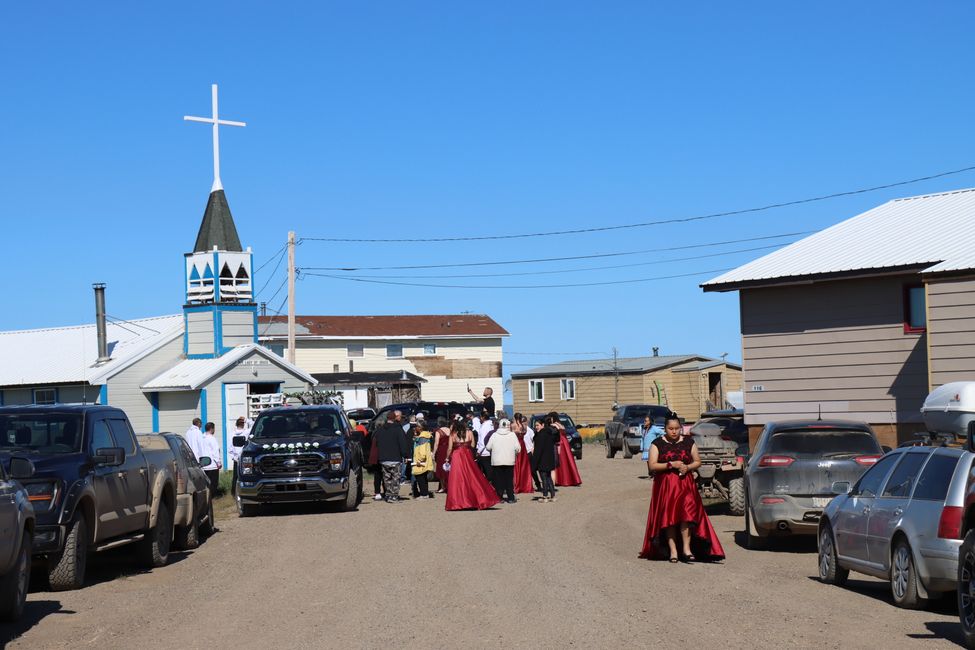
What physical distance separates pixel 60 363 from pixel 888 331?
113 ft

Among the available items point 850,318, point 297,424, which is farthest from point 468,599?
point 850,318

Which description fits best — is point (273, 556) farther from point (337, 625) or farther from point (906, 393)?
point (906, 393)

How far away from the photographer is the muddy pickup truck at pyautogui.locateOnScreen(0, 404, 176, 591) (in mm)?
12805

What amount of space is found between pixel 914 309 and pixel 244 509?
13495 mm

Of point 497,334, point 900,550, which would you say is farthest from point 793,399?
point 497,334

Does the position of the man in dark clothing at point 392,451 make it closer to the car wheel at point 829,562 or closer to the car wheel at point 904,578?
the car wheel at point 829,562

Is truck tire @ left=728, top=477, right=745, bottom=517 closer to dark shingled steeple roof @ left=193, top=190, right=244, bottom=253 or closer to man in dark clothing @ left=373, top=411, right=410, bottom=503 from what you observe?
man in dark clothing @ left=373, top=411, right=410, bottom=503

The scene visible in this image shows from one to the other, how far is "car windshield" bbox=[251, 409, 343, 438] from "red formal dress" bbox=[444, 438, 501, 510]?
93.7 inches

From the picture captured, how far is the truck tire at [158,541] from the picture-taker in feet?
50.8

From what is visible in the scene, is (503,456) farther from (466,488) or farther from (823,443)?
(823,443)

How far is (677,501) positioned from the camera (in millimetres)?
14633

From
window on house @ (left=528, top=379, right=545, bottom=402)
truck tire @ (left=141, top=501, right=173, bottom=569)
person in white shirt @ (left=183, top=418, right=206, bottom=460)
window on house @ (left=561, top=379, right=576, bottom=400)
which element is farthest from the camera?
window on house @ (left=528, top=379, right=545, bottom=402)

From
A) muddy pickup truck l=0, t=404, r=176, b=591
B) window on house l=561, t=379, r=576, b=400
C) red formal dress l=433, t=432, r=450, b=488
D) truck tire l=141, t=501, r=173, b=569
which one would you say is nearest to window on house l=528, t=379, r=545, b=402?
window on house l=561, t=379, r=576, b=400

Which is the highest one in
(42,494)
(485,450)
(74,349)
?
(74,349)
